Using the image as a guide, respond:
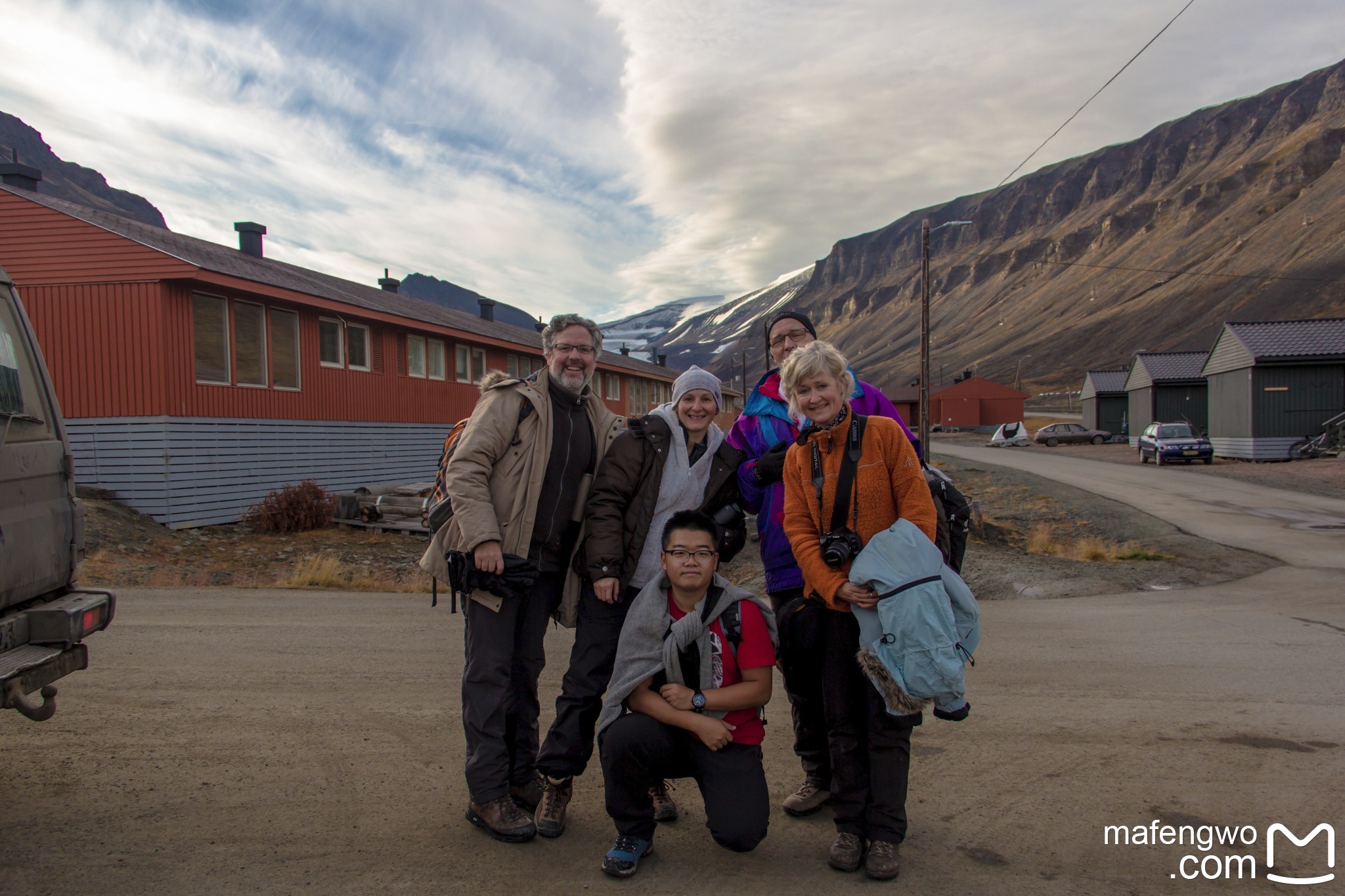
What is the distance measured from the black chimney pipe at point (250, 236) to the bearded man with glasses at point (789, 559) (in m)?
21.4

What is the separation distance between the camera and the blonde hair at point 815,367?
9.80ft

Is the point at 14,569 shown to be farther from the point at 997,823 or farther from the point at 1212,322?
the point at 1212,322

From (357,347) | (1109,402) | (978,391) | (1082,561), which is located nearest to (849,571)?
(1082,561)

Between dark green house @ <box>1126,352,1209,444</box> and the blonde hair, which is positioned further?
dark green house @ <box>1126,352,1209,444</box>

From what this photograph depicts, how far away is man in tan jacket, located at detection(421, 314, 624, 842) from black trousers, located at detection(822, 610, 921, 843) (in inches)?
43.0

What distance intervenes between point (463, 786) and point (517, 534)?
1.19 metres

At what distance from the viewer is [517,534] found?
10.6 feet

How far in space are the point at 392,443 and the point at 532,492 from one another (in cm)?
1778

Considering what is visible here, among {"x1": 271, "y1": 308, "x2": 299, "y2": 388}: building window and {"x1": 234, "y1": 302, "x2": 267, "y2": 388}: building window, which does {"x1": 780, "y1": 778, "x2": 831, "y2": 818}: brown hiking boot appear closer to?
{"x1": 234, "y1": 302, "x2": 267, "y2": 388}: building window

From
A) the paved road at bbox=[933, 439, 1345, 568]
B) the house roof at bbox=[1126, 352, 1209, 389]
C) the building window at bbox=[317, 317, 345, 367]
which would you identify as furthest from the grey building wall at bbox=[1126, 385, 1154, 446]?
the building window at bbox=[317, 317, 345, 367]

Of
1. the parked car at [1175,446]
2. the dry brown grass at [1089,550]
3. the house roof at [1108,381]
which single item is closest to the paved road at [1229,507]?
the parked car at [1175,446]

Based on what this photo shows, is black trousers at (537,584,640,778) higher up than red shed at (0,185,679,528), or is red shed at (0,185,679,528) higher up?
red shed at (0,185,679,528)

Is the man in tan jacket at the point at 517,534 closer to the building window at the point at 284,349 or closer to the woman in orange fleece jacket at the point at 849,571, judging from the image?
the woman in orange fleece jacket at the point at 849,571

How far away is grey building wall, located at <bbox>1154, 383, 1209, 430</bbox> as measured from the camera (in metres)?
38.9
